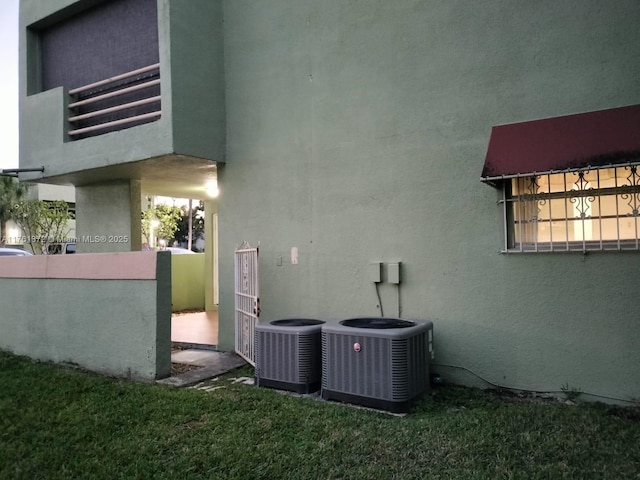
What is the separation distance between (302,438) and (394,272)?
2.47 meters

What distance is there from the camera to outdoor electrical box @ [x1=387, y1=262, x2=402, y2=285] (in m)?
5.95

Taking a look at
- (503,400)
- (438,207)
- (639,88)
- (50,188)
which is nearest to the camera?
(639,88)

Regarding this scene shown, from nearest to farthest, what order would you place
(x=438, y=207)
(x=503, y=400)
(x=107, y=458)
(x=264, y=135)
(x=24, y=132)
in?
(x=107, y=458), (x=503, y=400), (x=438, y=207), (x=264, y=135), (x=24, y=132)

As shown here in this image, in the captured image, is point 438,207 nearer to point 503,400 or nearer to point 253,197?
point 503,400

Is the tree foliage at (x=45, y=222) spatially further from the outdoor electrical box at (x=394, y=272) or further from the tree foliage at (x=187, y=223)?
the tree foliage at (x=187, y=223)

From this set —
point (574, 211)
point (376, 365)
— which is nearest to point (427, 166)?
point (574, 211)

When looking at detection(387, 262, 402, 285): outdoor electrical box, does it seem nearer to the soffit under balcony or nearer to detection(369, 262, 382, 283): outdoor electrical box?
detection(369, 262, 382, 283): outdoor electrical box

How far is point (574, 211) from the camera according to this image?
501 cm

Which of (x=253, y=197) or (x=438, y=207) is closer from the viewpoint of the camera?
(x=438, y=207)

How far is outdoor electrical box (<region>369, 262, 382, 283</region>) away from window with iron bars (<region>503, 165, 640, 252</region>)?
152 centimetres

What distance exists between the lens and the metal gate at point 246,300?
6.77 m

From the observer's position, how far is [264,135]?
7.25 meters

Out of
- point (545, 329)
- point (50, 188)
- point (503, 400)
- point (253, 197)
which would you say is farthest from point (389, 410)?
point (50, 188)

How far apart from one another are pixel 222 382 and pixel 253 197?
8.91 ft
